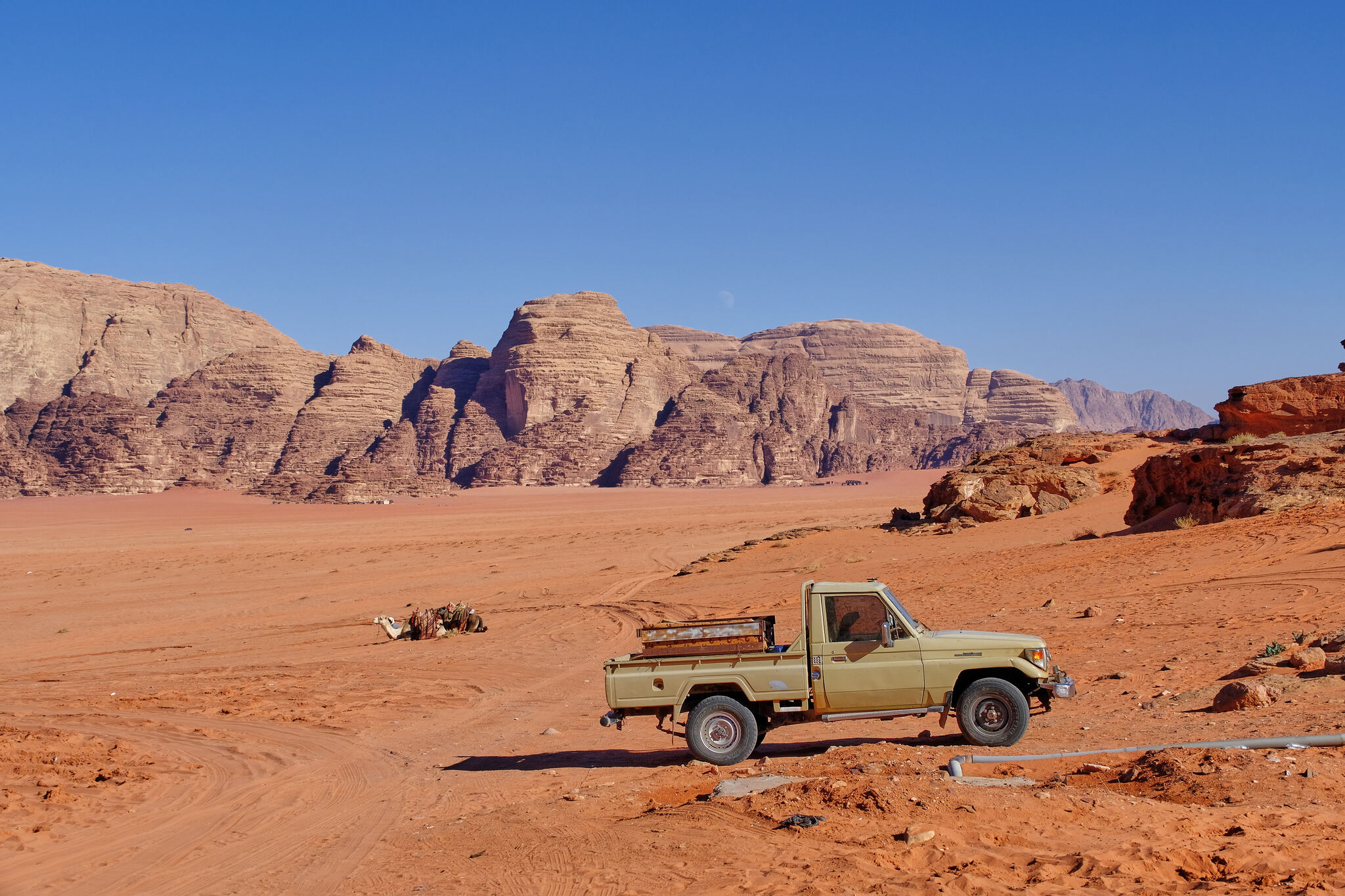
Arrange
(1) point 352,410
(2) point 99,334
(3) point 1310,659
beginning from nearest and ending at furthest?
(3) point 1310,659
(2) point 99,334
(1) point 352,410

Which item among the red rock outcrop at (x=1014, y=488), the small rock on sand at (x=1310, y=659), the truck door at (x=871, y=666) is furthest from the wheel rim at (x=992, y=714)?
the red rock outcrop at (x=1014, y=488)

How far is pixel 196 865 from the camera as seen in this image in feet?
22.3

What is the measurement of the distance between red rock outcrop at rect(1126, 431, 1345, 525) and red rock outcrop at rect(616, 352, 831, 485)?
280ft

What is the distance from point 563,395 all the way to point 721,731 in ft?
402

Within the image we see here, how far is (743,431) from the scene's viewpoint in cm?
12481

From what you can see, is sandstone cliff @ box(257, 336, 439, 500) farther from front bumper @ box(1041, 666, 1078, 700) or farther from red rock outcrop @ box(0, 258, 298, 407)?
front bumper @ box(1041, 666, 1078, 700)

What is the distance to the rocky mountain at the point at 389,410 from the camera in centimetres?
10706

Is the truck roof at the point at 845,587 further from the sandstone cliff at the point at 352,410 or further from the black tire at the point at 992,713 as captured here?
the sandstone cliff at the point at 352,410

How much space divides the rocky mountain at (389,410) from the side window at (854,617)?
9193 cm

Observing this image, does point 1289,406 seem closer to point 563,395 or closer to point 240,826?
point 240,826

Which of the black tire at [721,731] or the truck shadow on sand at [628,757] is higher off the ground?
the black tire at [721,731]

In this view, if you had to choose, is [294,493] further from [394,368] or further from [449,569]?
[449,569]

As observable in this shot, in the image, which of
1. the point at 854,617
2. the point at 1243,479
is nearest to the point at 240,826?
the point at 854,617

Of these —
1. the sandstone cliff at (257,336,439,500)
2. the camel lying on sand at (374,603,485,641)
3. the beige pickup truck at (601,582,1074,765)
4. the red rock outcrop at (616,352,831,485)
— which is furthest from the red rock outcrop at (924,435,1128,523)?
the sandstone cliff at (257,336,439,500)
